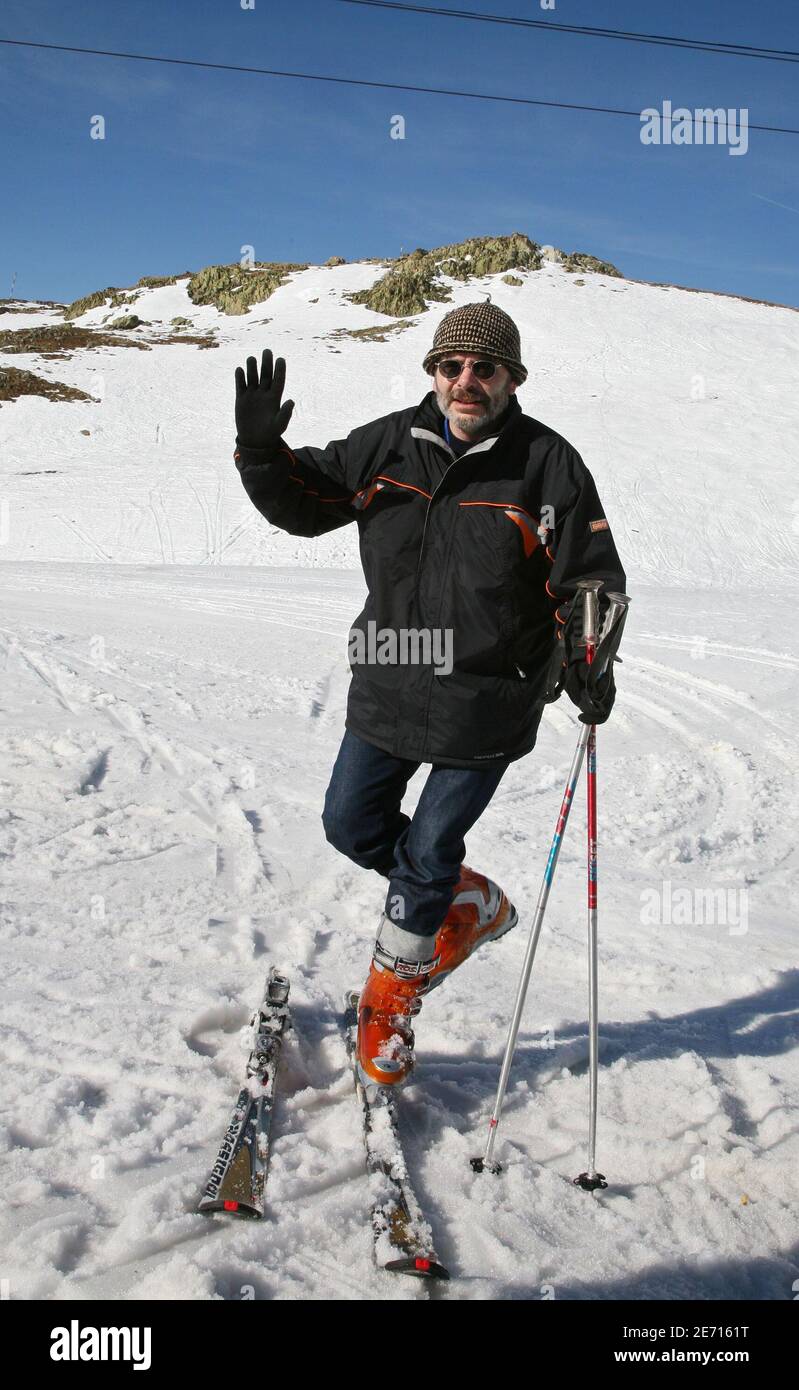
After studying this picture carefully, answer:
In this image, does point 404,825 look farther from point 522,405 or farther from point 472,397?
point 522,405

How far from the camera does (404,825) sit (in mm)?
3125

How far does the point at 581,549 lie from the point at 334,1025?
1887 mm

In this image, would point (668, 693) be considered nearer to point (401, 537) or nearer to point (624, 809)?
point (624, 809)

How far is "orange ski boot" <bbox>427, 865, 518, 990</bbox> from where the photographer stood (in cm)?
305

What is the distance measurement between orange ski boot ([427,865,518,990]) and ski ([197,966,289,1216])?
0.55 m

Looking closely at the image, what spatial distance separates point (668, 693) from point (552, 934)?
184 inches

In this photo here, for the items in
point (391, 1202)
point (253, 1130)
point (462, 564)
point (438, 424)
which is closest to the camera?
point (391, 1202)

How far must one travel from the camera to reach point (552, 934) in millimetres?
4000

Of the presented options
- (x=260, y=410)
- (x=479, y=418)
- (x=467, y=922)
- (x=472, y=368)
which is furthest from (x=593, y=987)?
(x=260, y=410)

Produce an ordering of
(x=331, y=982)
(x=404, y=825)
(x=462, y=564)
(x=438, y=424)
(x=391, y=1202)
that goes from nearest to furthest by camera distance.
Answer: (x=391, y=1202), (x=462, y=564), (x=438, y=424), (x=404, y=825), (x=331, y=982)

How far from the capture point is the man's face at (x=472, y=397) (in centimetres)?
273

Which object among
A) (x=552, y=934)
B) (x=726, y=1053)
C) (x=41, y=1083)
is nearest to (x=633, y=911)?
(x=552, y=934)

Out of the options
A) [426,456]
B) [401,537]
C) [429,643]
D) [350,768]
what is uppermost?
[426,456]

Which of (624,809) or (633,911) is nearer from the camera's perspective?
(633,911)
